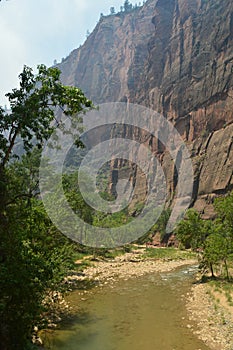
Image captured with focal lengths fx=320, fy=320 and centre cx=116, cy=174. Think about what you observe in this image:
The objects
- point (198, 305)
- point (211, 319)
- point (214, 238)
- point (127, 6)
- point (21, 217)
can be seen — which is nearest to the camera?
point (21, 217)

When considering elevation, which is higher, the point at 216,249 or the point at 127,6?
the point at 127,6

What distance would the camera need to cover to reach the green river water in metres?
13.8

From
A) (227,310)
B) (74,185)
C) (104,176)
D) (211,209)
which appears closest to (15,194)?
(227,310)

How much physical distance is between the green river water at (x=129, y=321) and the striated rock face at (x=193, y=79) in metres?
43.8

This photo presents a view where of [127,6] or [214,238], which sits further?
[127,6]

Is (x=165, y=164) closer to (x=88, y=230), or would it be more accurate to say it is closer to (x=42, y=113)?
(x=88, y=230)

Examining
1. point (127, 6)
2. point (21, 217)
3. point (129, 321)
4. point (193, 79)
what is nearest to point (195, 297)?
point (129, 321)

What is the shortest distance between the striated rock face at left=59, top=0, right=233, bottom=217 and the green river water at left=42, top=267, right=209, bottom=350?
4378cm

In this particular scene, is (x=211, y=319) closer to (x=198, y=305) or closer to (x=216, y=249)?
(x=198, y=305)

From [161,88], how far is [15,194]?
9413 cm

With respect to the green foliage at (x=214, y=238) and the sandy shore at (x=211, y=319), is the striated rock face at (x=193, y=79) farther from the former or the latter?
the sandy shore at (x=211, y=319)

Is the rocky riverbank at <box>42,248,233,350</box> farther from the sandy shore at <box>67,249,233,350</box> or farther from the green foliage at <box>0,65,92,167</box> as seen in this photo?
the green foliage at <box>0,65,92,167</box>

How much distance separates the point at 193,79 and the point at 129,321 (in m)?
78.3

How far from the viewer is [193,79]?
85.1m
